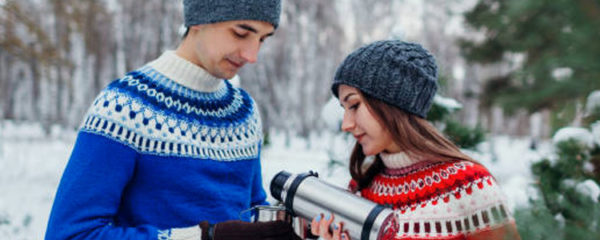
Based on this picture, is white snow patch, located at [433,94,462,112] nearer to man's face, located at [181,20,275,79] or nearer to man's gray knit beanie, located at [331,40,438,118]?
man's gray knit beanie, located at [331,40,438,118]

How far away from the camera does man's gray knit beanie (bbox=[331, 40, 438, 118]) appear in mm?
1549

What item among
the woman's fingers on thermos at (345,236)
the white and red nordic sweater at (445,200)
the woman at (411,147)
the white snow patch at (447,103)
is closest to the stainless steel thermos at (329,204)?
the woman's fingers on thermos at (345,236)

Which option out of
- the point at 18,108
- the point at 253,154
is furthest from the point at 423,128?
the point at 18,108

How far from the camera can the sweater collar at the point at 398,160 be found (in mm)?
1625

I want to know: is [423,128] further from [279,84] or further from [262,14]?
[279,84]

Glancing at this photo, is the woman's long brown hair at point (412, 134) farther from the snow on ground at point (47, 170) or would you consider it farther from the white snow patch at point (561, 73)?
the white snow patch at point (561, 73)

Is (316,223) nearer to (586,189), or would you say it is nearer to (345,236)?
(345,236)

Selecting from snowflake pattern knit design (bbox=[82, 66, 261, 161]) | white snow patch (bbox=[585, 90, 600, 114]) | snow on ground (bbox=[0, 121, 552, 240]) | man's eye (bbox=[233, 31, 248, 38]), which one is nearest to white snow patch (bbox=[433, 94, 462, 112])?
snow on ground (bbox=[0, 121, 552, 240])

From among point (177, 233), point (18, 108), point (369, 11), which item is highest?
point (369, 11)

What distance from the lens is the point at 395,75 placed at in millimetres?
1542

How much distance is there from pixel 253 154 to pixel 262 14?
0.54 m

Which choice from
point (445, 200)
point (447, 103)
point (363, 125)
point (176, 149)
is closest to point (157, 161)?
point (176, 149)

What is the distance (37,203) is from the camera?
5.28m

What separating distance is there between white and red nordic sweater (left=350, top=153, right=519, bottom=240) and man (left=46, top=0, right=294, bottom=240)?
0.47 meters
